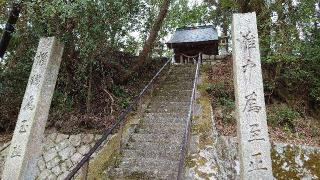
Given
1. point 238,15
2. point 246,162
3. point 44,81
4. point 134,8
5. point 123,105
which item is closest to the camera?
point 246,162

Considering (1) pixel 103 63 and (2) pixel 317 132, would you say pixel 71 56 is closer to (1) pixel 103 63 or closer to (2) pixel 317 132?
(1) pixel 103 63

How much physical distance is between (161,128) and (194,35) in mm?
10966

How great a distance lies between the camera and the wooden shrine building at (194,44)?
1652 centimetres

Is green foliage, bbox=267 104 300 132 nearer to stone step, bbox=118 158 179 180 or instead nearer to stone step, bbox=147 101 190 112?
stone step, bbox=147 101 190 112

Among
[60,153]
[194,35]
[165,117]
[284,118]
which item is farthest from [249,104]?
[194,35]

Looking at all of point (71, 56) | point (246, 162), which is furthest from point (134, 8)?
point (246, 162)

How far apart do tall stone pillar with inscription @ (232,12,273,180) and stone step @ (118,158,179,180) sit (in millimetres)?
1797

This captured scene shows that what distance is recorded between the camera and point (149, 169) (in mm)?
5859

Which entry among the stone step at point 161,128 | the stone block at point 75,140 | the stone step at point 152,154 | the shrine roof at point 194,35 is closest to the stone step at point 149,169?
the stone step at point 152,154

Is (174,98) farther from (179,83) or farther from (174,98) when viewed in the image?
(179,83)

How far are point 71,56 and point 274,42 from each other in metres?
6.07

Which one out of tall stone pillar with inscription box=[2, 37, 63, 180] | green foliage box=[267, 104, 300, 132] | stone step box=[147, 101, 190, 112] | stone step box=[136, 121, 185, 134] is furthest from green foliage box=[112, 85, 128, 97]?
green foliage box=[267, 104, 300, 132]

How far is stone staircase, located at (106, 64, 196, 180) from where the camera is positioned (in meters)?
5.82

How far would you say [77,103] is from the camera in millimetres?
9047
